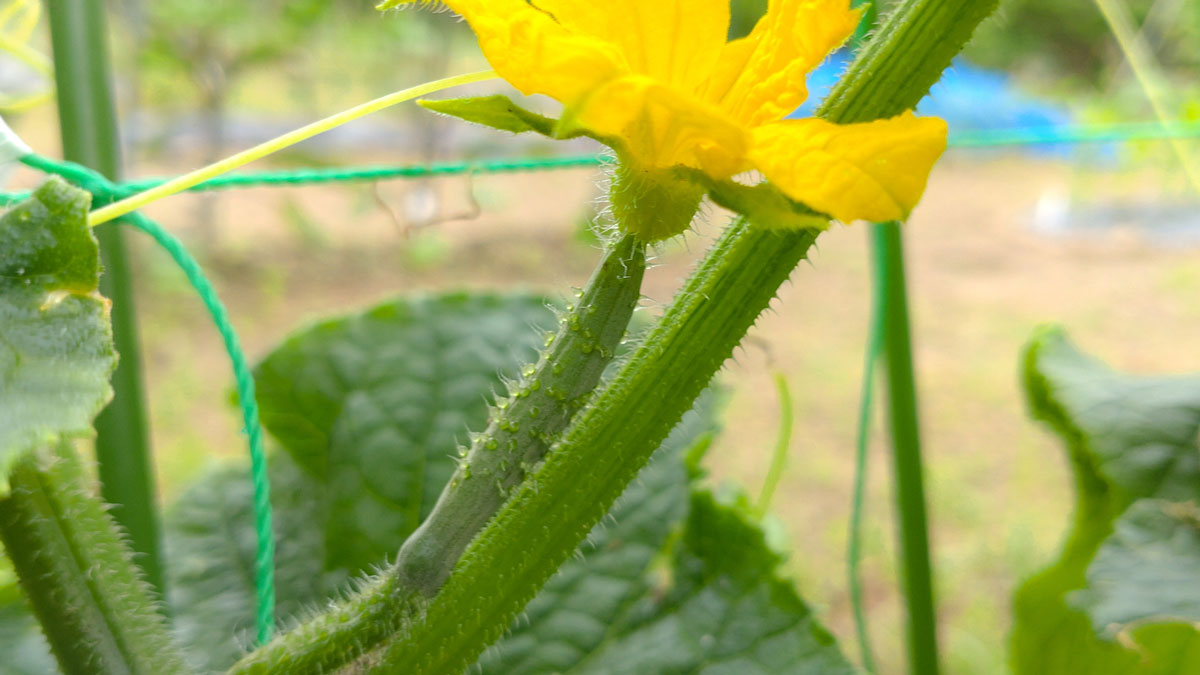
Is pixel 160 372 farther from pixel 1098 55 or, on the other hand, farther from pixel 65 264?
pixel 1098 55

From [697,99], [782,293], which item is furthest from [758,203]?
[782,293]

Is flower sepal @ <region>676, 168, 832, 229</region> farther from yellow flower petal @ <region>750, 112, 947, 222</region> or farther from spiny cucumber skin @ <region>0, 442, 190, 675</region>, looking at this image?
spiny cucumber skin @ <region>0, 442, 190, 675</region>

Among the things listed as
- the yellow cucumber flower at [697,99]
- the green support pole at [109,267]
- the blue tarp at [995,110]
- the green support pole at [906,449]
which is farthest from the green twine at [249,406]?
the blue tarp at [995,110]

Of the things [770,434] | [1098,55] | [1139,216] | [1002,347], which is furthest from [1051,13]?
[770,434]

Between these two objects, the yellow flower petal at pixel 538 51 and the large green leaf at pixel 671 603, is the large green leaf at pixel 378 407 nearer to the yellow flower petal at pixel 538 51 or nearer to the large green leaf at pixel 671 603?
the large green leaf at pixel 671 603

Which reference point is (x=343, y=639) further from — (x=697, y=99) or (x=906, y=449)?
(x=906, y=449)

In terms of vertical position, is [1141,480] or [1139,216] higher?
[1139,216]
